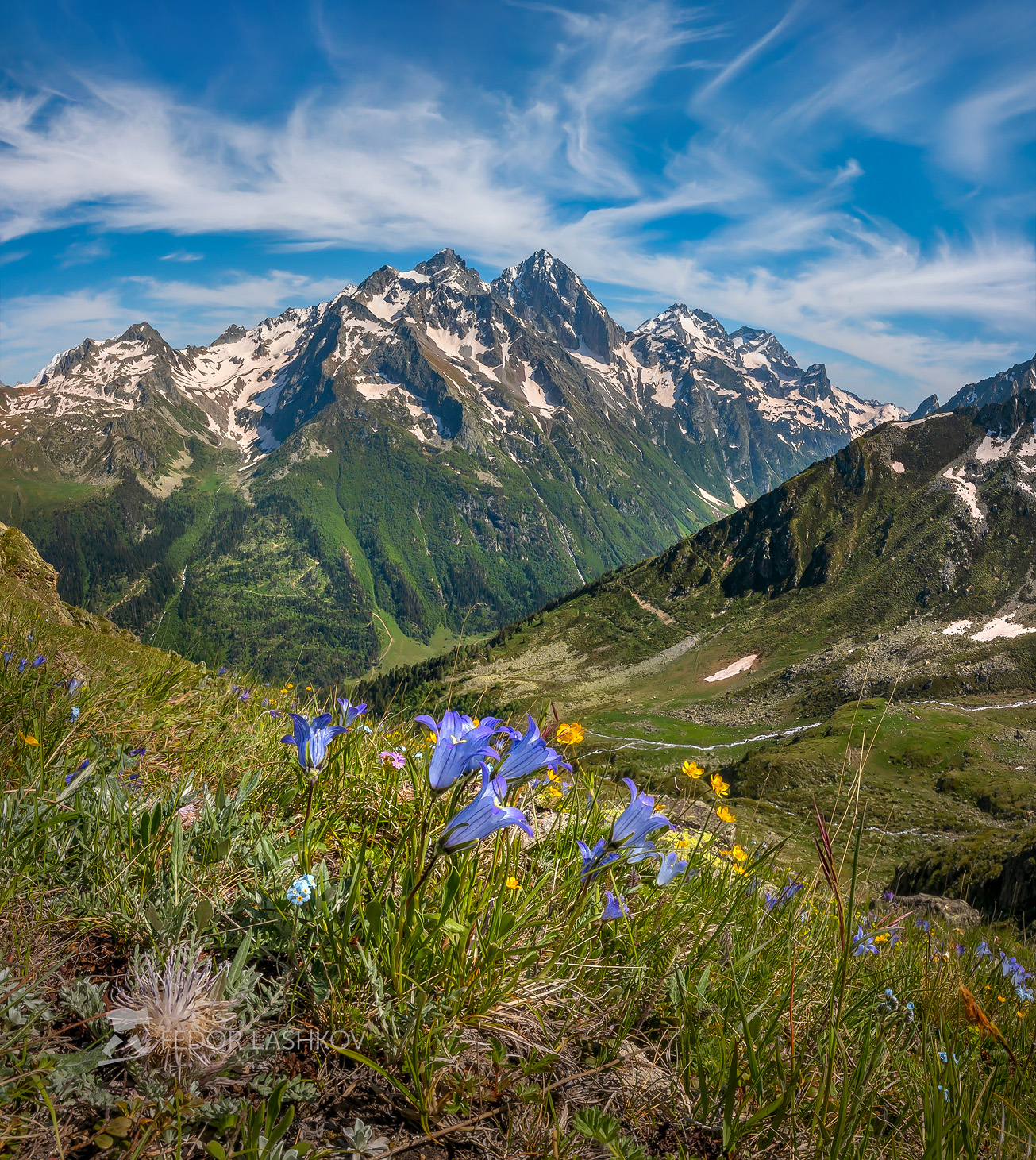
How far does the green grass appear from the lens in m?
2.02

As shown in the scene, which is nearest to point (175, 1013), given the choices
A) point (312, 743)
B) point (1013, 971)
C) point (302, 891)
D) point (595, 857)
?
point (302, 891)

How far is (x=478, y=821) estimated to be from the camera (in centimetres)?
215

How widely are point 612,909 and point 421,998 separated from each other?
3.76 ft

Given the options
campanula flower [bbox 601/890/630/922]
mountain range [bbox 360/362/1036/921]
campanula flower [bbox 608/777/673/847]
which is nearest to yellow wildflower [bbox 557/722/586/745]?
campanula flower [bbox 608/777/673/847]

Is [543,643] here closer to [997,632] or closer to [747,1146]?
[997,632]

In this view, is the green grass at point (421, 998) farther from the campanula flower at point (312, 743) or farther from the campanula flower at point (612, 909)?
the campanula flower at point (312, 743)

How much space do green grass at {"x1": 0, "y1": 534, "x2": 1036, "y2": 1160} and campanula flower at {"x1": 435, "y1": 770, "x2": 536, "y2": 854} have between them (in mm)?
105

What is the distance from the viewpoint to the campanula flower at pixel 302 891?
7.72ft

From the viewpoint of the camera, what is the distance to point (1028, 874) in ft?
71.4

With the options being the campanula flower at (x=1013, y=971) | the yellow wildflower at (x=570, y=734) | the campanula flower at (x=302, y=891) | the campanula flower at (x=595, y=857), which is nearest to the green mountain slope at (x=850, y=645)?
the campanula flower at (x=1013, y=971)

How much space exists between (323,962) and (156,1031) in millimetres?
568

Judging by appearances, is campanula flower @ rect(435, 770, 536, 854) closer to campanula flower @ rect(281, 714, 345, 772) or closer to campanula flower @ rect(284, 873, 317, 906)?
campanula flower @ rect(284, 873, 317, 906)

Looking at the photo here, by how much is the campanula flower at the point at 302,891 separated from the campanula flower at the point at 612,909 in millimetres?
1418

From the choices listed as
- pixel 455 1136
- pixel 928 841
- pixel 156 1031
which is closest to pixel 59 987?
pixel 156 1031
